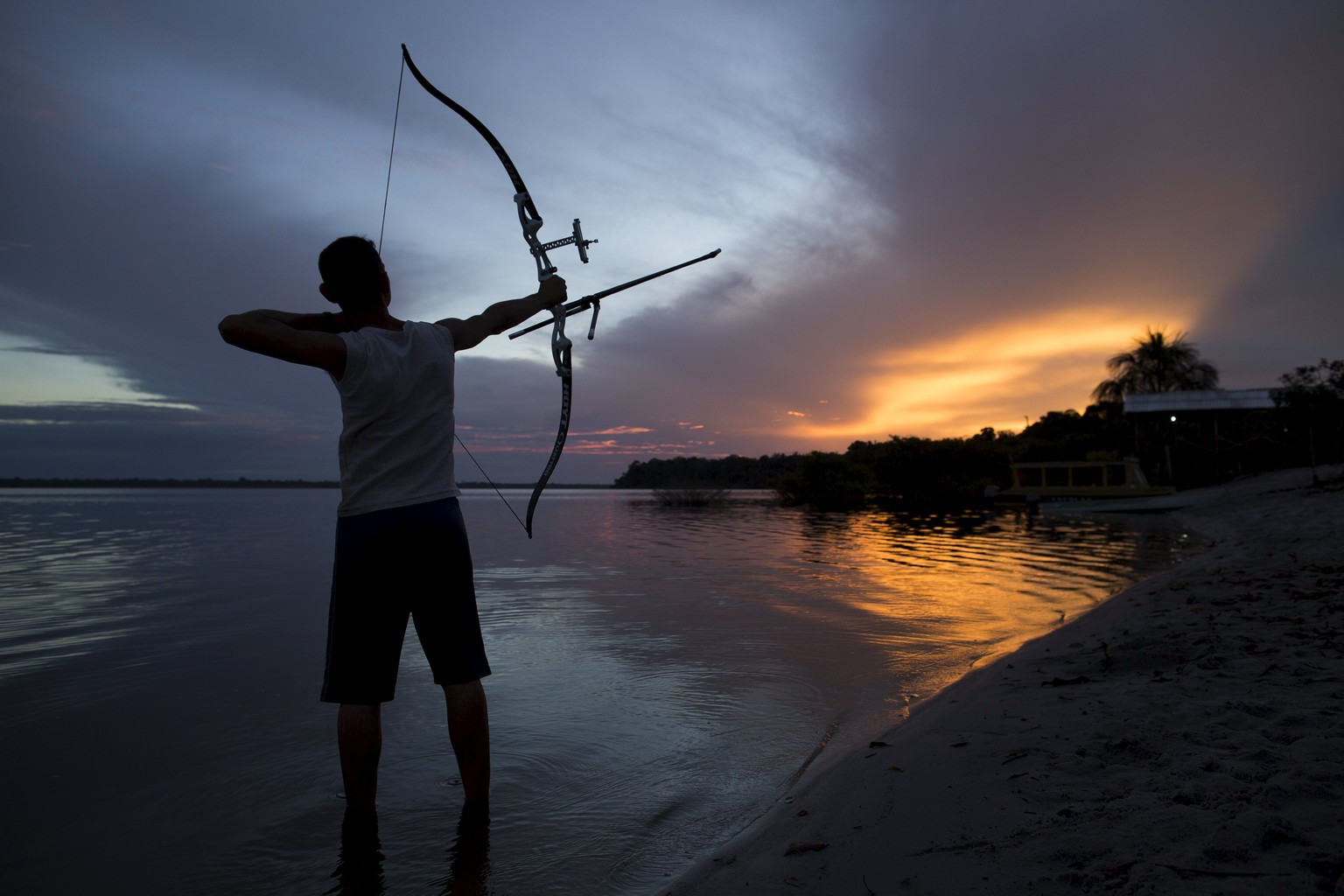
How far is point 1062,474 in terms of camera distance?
130ft

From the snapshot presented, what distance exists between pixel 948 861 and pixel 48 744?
4250mm

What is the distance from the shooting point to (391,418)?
Answer: 228 centimetres

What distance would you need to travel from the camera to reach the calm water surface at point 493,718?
233cm

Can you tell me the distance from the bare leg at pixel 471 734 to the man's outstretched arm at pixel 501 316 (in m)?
1.23

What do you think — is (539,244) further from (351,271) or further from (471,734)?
(471,734)

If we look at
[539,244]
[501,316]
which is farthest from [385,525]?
[539,244]

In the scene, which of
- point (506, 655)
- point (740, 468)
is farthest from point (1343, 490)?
point (740, 468)

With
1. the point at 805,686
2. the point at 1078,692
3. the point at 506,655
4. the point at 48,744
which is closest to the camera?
the point at 1078,692

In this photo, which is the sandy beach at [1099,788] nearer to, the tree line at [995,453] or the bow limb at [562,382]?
the bow limb at [562,382]

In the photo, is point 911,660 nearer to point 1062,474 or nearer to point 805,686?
point 805,686

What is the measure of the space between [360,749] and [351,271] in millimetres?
1651

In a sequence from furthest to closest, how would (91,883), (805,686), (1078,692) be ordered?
(805,686)
(1078,692)
(91,883)

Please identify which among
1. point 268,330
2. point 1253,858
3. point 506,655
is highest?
point 268,330

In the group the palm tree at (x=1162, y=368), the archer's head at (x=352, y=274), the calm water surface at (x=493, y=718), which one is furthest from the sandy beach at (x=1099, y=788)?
the palm tree at (x=1162, y=368)
